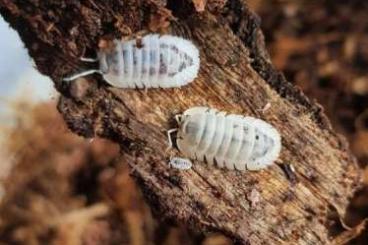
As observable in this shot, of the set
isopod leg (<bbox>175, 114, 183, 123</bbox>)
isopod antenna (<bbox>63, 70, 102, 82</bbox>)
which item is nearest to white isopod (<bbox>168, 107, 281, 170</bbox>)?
isopod leg (<bbox>175, 114, 183, 123</bbox>)

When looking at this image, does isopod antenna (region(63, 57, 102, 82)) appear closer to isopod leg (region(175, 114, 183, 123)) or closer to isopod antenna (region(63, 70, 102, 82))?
isopod antenna (region(63, 70, 102, 82))

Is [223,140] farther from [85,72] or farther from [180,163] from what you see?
[85,72]

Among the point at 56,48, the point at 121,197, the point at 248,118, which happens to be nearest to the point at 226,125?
the point at 248,118

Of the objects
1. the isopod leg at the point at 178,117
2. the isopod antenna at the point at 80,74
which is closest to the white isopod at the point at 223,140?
the isopod leg at the point at 178,117

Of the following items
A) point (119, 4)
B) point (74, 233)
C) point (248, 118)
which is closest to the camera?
point (119, 4)

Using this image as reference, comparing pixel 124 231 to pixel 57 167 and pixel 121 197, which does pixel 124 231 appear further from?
pixel 57 167

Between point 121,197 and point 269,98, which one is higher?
point 269,98
